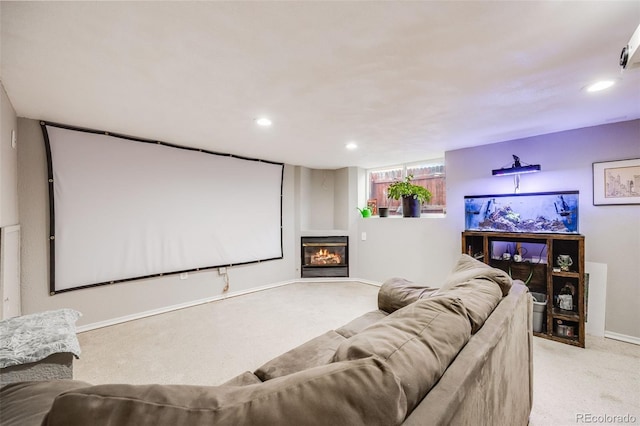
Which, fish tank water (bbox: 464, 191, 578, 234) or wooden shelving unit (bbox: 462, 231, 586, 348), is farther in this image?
fish tank water (bbox: 464, 191, 578, 234)

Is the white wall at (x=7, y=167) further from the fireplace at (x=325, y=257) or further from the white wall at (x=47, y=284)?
the fireplace at (x=325, y=257)

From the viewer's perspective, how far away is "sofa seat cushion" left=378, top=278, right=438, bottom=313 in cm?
208

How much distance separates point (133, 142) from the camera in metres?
3.34

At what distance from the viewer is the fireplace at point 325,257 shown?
205 inches

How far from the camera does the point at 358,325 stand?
1944 mm

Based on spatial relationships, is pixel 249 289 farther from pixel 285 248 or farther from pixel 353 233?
pixel 353 233

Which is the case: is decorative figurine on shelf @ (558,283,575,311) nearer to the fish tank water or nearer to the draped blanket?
the fish tank water

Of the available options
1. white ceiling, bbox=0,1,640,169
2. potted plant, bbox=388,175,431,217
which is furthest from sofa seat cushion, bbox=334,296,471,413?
potted plant, bbox=388,175,431,217

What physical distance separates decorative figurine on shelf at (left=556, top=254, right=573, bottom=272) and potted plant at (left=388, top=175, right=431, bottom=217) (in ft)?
5.87

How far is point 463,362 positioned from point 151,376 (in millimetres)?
2370

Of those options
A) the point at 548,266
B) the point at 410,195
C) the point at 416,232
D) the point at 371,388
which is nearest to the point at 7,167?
the point at 371,388

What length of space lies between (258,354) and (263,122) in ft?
7.34

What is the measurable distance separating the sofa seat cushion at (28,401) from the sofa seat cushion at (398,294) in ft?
6.13

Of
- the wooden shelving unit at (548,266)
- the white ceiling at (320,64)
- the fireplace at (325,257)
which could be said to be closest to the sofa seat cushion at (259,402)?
the white ceiling at (320,64)
